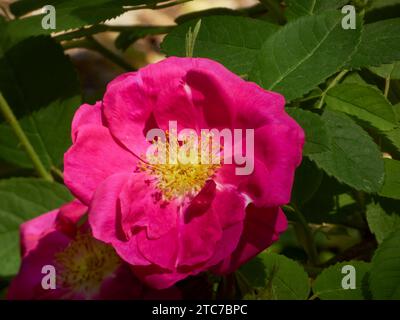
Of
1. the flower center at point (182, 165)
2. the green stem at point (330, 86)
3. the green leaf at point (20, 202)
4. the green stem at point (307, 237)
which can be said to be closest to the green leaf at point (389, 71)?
the green stem at point (330, 86)

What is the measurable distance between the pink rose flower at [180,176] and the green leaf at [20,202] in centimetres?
26

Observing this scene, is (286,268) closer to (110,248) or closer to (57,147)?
(110,248)

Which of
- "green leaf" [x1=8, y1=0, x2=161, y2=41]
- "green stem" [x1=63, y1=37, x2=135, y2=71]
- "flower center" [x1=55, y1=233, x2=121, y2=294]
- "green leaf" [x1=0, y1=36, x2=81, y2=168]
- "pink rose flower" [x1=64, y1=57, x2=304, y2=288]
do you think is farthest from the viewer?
"green stem" [x1=63, y1=37, x2=135, y2=71]

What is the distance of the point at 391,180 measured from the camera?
806 mm

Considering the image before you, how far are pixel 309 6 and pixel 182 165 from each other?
241mm

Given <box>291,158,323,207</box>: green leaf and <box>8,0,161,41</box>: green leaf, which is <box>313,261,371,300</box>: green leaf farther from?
<box>8,0,161,41</box>: green leaf

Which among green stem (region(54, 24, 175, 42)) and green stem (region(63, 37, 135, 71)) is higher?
green stem (region(54, 24, 175, 42))

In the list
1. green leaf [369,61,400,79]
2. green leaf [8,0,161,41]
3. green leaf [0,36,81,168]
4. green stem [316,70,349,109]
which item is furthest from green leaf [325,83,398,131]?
green leaf [0,36,81,168]

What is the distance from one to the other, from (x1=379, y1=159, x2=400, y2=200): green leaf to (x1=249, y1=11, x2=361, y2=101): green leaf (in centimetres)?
15

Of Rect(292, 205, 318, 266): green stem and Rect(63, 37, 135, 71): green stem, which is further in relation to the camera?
Rect(63, 37, 135, 71): green stem

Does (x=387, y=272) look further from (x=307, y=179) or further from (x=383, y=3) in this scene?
(x=383, y=3)

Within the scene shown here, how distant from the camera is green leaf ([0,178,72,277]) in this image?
95cm

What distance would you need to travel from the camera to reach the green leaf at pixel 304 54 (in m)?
0.73

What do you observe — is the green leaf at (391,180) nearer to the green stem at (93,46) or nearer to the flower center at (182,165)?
the flower center at (182,165)
